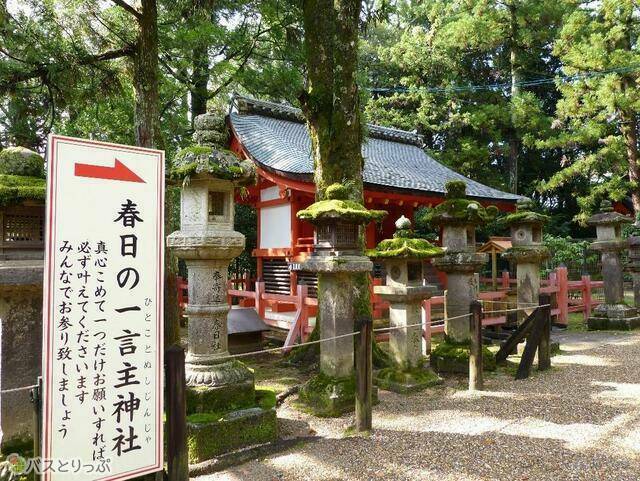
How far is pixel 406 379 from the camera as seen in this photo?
5.77 meters

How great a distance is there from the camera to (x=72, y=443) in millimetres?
2275

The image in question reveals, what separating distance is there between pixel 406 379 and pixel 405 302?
3.14 ft

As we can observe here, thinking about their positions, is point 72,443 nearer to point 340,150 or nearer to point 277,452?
point 277,452

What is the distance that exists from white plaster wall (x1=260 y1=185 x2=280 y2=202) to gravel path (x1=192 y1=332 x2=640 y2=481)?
24.6ft

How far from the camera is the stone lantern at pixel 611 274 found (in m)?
9.95

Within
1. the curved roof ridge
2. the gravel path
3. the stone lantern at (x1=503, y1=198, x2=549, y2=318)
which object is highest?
the curved roof ridge

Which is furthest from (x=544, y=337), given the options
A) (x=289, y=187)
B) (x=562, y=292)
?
(x=289, y=187)

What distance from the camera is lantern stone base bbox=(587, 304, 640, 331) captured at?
9828 mm

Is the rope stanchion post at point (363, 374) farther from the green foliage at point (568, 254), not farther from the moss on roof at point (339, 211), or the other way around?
the green foliage at point (568, 254)

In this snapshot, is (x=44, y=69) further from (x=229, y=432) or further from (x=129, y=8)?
(x=229, y=432)

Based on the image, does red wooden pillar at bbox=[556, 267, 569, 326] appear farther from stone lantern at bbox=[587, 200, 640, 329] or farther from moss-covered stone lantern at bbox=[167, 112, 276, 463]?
moss-covered stone lantern at bbox=[167, 112, 276, 463]

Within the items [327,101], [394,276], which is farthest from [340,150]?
Answer: [394,276]

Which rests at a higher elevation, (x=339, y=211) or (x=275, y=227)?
(x=275, y=227)

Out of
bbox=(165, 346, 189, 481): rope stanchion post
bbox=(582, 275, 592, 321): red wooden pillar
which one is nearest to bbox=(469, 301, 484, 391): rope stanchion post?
bbox=(165, 346, 189, 481): rope stanchion post
